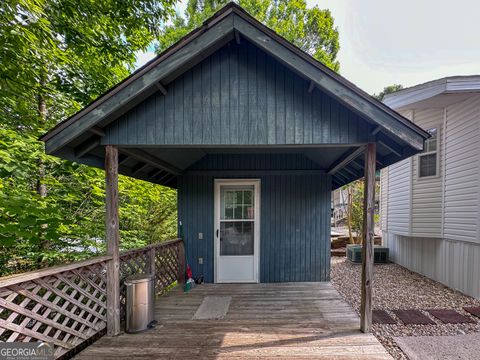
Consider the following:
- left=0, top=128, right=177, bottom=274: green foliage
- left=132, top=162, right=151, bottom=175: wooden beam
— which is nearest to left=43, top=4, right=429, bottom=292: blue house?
left=132, top=162, right=151, bottom=175: wooden beam

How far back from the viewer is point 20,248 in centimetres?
438

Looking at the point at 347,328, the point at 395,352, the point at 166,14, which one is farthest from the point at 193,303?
the point at 166,14

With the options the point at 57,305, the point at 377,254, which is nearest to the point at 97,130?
the point at 57,305

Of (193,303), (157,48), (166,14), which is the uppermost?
(157,48)

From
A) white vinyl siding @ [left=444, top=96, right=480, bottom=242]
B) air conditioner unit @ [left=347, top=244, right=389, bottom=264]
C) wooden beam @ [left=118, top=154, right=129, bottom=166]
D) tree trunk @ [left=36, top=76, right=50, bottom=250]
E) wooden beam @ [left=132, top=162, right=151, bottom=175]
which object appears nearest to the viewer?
wooden beam @ [left=118, top=154, right=129, bottom=166]

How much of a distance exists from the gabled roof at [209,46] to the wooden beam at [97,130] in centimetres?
10

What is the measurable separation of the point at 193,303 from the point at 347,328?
238 centimetres

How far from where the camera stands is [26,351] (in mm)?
2232

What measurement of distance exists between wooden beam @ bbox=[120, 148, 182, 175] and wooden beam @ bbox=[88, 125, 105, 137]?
0.33m

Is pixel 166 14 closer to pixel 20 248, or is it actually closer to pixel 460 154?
pixel 20 248

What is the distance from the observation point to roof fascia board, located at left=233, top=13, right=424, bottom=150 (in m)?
2.63

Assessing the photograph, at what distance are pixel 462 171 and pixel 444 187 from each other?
619 millimetres

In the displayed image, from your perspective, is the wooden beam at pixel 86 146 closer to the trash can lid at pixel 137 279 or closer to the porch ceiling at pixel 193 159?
the porch ceiling at pixel 193 159

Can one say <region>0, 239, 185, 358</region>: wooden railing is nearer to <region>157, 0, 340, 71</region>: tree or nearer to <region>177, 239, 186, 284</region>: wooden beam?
<region>177, 239, 186, 284</region>: wooden beam
